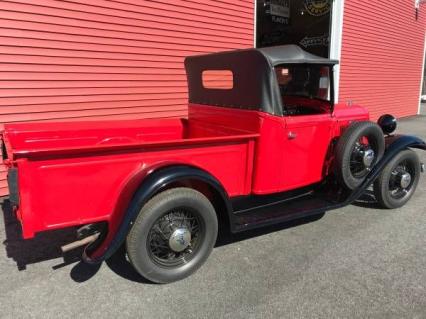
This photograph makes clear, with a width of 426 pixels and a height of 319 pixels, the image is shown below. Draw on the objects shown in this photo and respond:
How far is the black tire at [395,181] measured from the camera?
4.26 metres

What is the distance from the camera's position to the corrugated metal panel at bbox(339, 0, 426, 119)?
10.2 meters

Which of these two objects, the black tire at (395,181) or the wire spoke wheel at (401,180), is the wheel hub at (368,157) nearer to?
the black tire at (395,181)

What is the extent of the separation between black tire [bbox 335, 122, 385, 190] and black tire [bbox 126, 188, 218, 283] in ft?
4.91

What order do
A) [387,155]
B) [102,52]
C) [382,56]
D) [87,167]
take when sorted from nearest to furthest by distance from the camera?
1. [87,167]
2. [387,155]
3. [102,52]
4. [382,56]

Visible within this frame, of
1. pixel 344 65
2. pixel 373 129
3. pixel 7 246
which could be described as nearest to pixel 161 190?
pixel 7 246

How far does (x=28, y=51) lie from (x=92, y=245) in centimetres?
312

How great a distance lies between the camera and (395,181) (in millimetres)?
4438

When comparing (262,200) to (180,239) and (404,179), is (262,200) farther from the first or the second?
(404,179)

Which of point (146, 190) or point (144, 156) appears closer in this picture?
point (146, 190)

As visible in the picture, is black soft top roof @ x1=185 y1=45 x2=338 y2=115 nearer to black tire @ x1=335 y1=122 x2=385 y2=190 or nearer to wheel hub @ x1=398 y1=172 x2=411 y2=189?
black tire @ x1=335 y1=122 x2=385 y2=190

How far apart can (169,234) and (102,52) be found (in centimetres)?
358

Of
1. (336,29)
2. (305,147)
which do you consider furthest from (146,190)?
(336,29)

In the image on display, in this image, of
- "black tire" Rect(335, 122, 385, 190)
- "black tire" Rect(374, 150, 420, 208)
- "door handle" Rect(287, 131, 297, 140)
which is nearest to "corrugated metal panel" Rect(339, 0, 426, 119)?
"black tire" Rect(374, 150, 420, 208)

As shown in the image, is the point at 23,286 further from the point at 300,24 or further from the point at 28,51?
the point at 300,24
